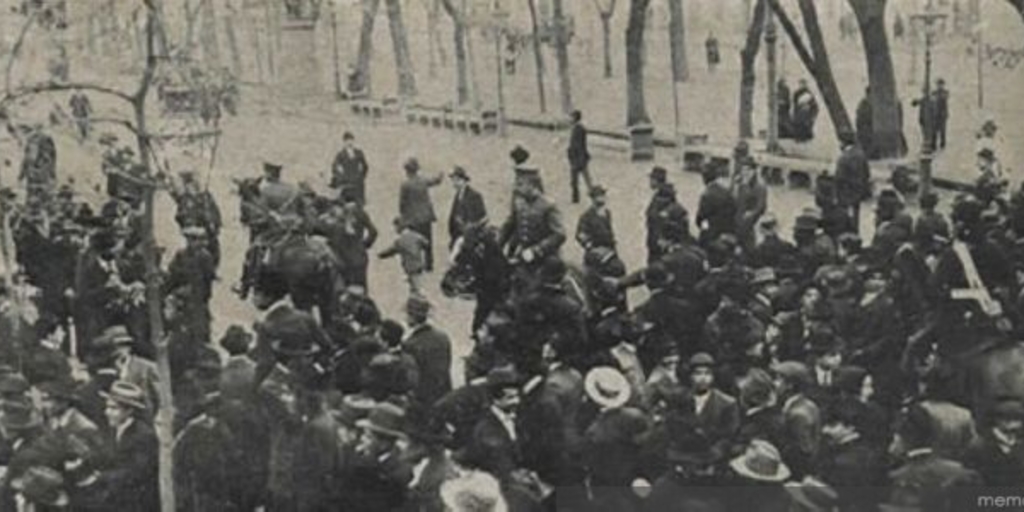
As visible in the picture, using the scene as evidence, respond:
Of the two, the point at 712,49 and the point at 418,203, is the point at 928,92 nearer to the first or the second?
the point at 712,49

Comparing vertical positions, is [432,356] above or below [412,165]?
below

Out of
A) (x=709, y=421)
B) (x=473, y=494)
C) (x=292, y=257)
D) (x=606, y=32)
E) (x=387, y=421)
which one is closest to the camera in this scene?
(x=473, y=494)

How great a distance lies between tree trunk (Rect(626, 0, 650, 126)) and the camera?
7098mm

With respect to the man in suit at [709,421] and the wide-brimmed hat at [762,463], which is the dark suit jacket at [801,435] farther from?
the man in suit at [709,421]

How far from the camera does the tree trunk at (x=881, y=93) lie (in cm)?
692

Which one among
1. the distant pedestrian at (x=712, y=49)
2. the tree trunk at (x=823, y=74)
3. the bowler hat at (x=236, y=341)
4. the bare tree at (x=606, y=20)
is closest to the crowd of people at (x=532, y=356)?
the bowler hat at (x=236, y=341)

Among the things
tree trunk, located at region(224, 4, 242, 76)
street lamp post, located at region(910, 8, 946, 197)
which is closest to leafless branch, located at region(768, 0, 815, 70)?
street lamp post, located at region(910, 8, 946, 197)

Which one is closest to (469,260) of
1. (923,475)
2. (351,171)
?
(351,171)

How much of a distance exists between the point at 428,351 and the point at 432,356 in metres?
0.02

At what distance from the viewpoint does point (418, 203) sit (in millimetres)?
6949

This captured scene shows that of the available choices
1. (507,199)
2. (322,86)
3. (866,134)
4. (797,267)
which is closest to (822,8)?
(866,134)

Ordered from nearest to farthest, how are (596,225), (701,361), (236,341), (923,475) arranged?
(923,475), (701,361), (236,341), (596,225)

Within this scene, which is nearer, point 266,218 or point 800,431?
point 800,431

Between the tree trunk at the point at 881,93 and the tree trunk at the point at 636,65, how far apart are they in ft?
2.90
